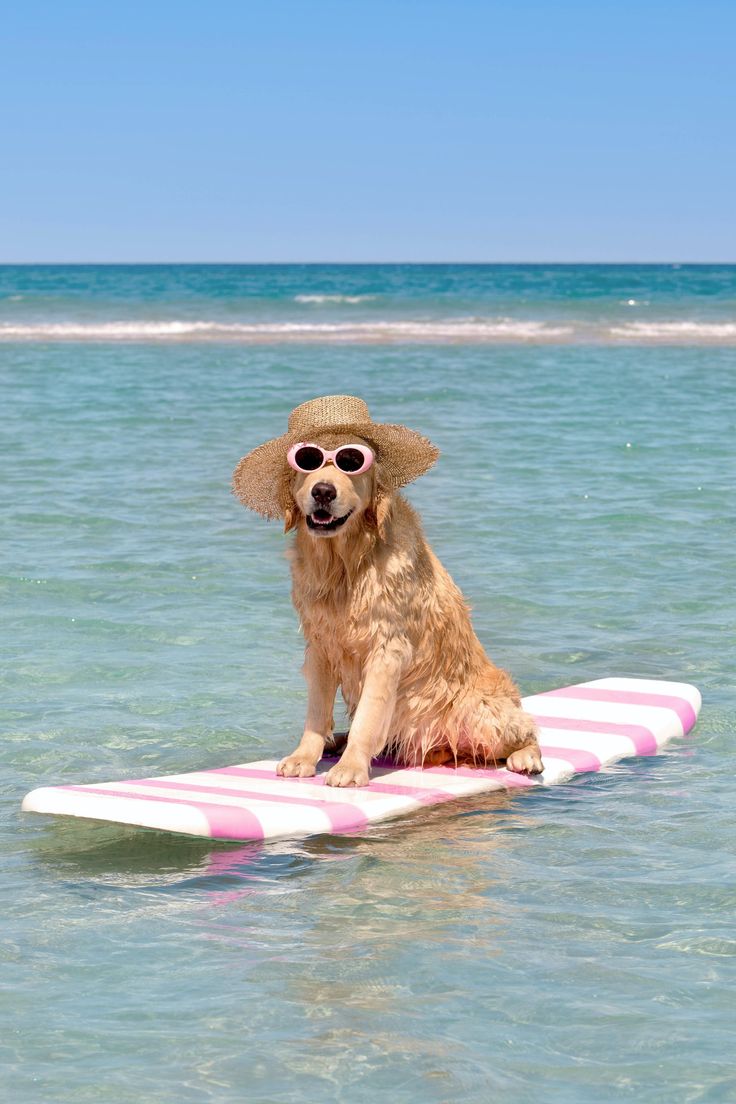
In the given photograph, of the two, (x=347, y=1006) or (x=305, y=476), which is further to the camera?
(x=305, y=476)

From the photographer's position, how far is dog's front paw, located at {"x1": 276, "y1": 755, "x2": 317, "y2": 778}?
5035 mm

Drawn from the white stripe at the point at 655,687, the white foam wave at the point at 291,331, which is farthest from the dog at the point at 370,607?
the white foam wave at the point at 291,331

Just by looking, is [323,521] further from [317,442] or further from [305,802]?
[305,802]

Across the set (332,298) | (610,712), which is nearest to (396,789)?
(610,712)

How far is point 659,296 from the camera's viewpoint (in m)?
48.2

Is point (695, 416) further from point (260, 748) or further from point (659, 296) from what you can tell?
point (659, 296)

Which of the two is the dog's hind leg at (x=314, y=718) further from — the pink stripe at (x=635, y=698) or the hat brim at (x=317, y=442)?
the pink stripe at (x=635, y=698)

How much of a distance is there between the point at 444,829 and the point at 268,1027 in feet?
4.96

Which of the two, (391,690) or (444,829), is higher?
(391,690)

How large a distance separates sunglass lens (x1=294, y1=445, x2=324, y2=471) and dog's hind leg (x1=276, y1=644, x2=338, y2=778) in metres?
0.63

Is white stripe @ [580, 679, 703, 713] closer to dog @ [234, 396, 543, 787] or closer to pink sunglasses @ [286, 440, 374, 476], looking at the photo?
dog @ [234, 396, 543, 787]

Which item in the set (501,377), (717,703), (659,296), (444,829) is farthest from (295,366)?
(659,296)

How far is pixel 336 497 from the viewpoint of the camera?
468cm

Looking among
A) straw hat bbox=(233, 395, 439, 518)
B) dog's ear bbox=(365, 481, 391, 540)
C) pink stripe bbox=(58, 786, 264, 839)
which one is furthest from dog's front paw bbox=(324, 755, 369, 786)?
straw hat bbox=(233, 395, 439, 518)
